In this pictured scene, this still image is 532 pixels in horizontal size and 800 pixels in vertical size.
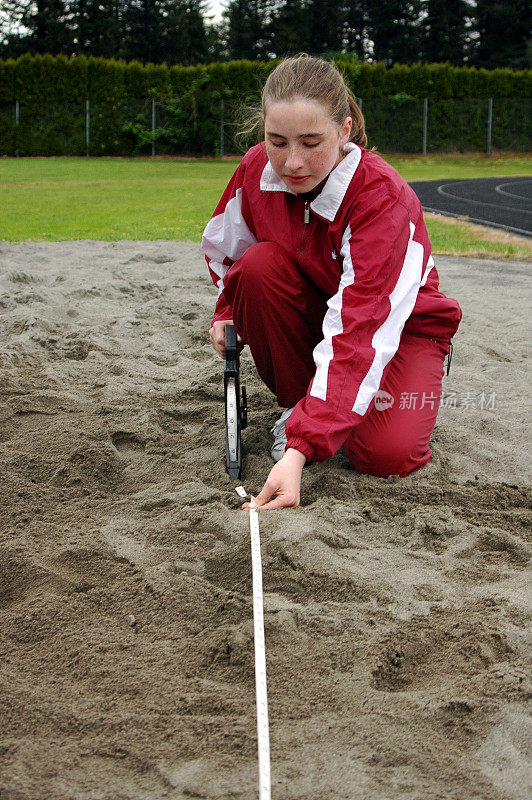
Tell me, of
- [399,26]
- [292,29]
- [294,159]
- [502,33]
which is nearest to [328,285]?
[294,159]

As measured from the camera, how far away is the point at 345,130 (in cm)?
228

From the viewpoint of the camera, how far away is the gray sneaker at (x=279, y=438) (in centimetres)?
257

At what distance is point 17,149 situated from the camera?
22219 millimetres

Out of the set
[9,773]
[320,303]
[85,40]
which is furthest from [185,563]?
[85,40]

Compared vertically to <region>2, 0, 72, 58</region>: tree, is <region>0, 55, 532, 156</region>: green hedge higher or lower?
lower

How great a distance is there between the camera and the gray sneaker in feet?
8.43

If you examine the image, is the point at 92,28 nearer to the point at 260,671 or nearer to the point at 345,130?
the point at 345,130

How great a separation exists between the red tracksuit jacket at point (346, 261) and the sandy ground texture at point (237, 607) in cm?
37

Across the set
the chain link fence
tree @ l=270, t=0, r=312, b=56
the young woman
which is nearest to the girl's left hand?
the young woman

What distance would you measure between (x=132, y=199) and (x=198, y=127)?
12790 mm

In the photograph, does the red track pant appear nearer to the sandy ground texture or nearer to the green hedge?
the sandy ground texture

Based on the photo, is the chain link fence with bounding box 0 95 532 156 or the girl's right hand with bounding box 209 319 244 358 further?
the chain link fence with bounding box 0 95 532 156

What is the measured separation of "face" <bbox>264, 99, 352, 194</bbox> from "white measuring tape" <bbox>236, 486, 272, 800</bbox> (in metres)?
0.97

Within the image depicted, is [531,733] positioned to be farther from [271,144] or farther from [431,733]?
[271,144]
